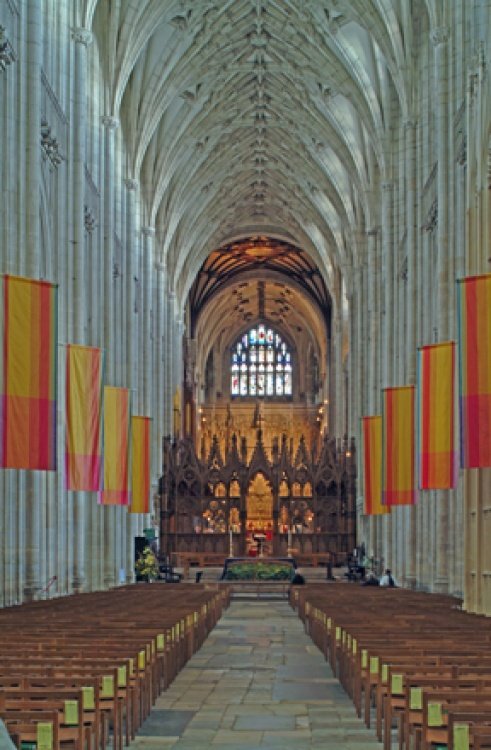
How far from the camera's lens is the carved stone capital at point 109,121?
144 feet

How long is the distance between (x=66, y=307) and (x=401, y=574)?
1694 centimetres

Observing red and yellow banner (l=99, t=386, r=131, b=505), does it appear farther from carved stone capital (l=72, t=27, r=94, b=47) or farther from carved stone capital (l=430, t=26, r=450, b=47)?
carved stone capital (l=430, t=26, r=450, b=47)

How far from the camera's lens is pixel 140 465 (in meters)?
37.3

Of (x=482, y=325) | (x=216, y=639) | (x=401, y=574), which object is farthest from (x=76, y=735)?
(x=401, y=574)

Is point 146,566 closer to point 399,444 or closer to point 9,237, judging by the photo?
point 399,444

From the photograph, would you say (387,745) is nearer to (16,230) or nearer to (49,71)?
(16,230)

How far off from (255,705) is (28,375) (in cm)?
721

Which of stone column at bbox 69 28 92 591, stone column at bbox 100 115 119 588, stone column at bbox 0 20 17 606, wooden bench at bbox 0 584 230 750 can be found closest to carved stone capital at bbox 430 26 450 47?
stone column at bbox 69 28 92 591

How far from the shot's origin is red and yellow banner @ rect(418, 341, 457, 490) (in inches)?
969

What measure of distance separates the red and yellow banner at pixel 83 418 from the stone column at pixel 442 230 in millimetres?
10694

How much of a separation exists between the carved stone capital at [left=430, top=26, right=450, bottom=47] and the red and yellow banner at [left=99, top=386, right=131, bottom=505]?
42.3 feet

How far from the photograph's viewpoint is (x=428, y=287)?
39.4m

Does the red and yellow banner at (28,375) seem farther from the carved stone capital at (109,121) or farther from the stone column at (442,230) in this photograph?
the carved stone capital at (109,121)

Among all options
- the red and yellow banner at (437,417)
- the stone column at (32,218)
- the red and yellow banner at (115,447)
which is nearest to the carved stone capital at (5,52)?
the stone column at (32,218)
